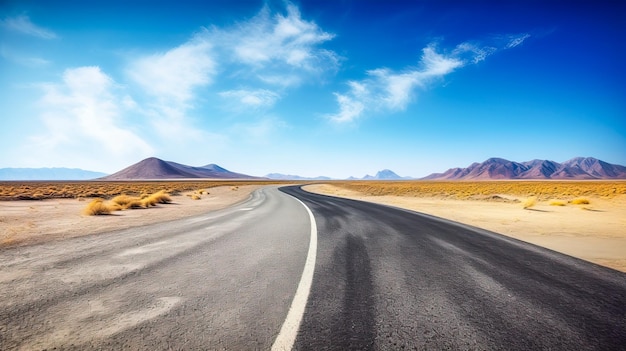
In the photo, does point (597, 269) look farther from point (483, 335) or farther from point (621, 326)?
point (483, 335)

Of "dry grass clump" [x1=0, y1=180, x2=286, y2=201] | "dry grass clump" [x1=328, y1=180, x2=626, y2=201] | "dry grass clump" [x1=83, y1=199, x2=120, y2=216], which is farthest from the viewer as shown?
"dry grass clump" [x1=328, y1=180, x2=626, y2=201]

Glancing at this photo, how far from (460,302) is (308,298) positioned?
5.81 ft

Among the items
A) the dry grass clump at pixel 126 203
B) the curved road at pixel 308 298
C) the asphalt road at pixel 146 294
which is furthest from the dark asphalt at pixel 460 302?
the dry grass clump at pixel 126 203

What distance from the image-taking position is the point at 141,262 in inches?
186

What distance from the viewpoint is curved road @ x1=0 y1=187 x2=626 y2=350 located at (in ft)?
7.78

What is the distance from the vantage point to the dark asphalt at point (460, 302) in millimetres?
2365

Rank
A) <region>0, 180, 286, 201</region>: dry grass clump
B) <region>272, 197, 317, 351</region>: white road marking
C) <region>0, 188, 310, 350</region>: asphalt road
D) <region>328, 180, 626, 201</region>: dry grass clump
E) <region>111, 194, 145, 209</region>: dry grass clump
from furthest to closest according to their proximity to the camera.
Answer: <region>328, 180, 626, 201</region>: dry grass clump → <region>0, 180, 286, 201</region>: dry grass clump → <region>111, 194, 145, 209</region>: dry grass clump → <region>0, 188, 310, 350</region>: asphalt road → <region>272, 197, 317, 351</region>: white road marking

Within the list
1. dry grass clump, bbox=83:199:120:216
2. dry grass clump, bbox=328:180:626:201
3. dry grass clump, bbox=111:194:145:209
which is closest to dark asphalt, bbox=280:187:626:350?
dry grass clump, bbox=83:199:120:216

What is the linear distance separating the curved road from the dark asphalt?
2 centimetres

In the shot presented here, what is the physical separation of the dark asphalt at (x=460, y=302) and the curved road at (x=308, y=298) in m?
0.02

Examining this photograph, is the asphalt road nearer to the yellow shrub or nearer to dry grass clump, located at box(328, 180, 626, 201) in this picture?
the yellow shrub

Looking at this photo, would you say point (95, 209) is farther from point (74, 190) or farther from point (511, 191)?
point (511, 191)

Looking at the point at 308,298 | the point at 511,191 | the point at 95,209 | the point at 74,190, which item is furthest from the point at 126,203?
the point at 511,191

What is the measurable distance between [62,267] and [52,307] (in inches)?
75.2
